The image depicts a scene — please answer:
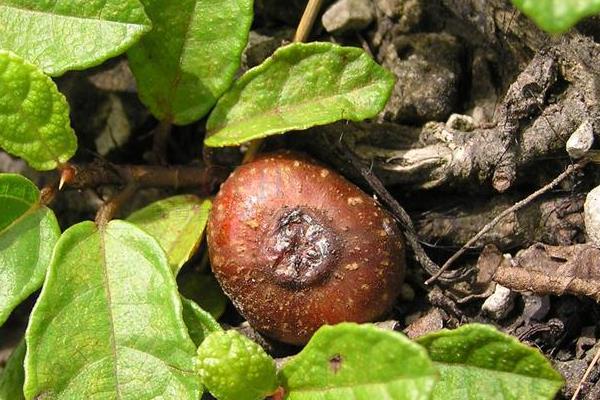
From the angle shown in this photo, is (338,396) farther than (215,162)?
No

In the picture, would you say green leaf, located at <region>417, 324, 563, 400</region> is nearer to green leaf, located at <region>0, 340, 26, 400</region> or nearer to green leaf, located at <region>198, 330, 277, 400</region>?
green leaf, located at <region>198, 330, 277, 400</region>

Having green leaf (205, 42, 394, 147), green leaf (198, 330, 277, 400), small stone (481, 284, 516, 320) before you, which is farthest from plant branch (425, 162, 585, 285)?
green leaf (198, 330, 277, 400)

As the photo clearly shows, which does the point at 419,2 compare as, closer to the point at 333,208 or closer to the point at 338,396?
the point at 333,208

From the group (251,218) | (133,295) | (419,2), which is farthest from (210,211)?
(419,2)

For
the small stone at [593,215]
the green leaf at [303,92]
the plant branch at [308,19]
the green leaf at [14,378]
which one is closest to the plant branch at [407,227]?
the green leaf at [303,92]

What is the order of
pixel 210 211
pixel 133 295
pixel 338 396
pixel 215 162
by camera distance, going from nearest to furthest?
1. pixel 338 396
2. pixel 133 295
3. pixel 210 211
4. pixel 215 162
